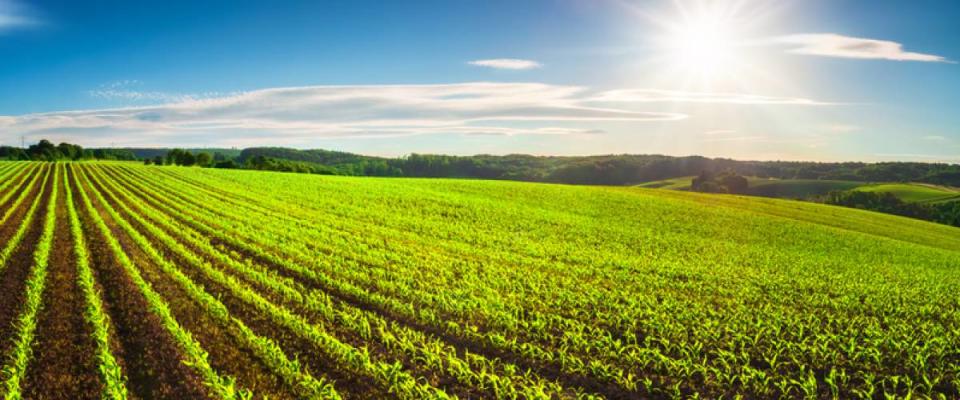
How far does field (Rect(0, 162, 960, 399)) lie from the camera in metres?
9.09

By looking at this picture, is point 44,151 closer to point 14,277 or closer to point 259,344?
point 14,277

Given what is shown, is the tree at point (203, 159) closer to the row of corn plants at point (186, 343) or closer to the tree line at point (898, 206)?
the row of corn plants at point (186, 343)

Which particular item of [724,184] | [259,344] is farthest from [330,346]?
[724,184]

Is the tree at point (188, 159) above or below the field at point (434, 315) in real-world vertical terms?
above

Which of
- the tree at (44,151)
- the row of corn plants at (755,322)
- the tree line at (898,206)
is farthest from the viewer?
the tree at (44,151)

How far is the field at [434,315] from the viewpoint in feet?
29.8

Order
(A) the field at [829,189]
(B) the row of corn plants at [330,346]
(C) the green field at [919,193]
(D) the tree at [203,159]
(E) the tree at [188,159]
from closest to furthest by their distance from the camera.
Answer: (B) the row of corn plants at [330,346] → (C) the green field at [919,193] → (E) the tree at [188,159] → (A) the field at [829,189] → (D) the tree at [203,159]

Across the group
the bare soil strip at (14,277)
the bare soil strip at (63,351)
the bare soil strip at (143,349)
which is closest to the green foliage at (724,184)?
the bare soil strip at (143,349)

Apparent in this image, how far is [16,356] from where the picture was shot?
9.56 m

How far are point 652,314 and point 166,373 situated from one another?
38.6ft

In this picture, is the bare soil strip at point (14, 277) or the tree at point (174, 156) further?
the tree at point (174, 156)

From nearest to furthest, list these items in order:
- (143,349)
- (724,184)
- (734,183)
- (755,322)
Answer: (143,349) → (755,322) → (734,183) → (724,184)

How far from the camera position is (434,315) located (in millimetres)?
12445

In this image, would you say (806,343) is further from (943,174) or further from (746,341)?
(943,174)
